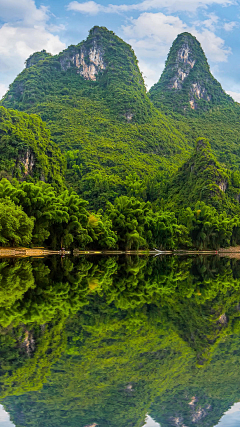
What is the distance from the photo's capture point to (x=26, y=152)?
7856 centimetres

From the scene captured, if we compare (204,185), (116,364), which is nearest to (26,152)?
(204,185)

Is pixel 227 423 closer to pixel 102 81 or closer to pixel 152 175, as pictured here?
pixel 152 175

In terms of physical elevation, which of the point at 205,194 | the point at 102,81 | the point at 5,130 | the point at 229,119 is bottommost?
the point at 205,194

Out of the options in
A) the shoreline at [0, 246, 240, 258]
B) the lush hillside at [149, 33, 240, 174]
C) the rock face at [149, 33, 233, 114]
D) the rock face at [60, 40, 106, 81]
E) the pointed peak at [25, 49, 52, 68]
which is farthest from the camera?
the rock face at [149, 33, 233, 114]

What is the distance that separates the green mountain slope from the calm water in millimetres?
84244

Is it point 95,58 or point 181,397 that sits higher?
point 95,58

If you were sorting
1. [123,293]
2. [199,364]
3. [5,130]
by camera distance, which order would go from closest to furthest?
[199,364] < [123,293] < [5,130]

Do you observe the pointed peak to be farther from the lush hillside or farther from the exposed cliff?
the lush hillside

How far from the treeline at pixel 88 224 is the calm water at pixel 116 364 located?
2575 cm

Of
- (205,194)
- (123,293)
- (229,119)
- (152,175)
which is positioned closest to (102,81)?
(229,119)

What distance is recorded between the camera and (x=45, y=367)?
7.17 metres

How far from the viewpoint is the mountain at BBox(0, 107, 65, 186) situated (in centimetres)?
7562

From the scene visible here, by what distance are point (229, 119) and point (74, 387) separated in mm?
168648

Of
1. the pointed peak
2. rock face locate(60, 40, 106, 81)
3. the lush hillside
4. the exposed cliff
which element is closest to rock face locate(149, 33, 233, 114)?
the lush hillside
